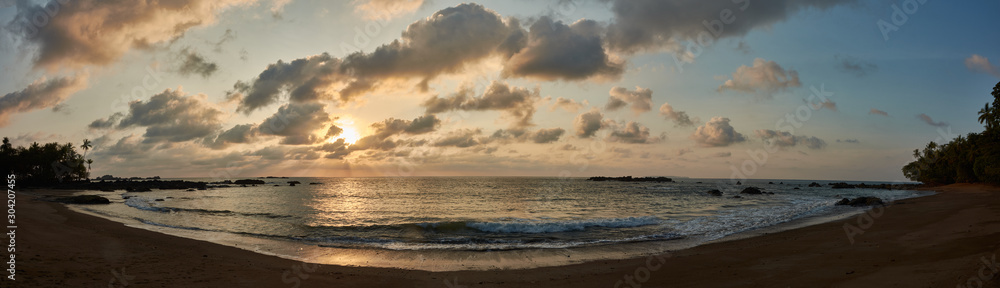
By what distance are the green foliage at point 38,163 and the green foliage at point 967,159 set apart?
552 ft

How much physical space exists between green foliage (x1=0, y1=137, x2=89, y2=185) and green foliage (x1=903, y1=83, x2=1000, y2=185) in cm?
16833

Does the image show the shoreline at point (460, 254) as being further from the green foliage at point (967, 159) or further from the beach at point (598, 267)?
the green foliage at point (967, 159)

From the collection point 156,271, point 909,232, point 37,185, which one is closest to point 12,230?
point 156,271

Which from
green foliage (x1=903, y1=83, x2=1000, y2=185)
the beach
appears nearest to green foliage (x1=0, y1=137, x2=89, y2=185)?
the beach

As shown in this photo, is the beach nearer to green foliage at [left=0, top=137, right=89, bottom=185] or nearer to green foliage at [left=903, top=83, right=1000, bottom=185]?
green foliage at [left=903, top=83, right=1000, bottom=185]

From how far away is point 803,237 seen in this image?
21438 millimetres

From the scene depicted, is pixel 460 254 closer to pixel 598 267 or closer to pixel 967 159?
pixel 598 267

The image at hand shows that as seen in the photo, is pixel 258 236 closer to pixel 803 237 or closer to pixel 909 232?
pixel 803 237

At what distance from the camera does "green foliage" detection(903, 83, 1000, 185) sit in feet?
194

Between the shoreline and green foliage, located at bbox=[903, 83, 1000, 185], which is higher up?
green foliage, located at bbox=[903, 83, 1000, 185]

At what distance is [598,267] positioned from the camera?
52.2 ft

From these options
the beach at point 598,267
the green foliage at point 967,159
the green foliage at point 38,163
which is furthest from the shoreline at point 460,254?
the green foliage at point 38,163

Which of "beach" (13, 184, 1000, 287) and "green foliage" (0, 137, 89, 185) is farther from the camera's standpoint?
"green foliage" (0, 137, 89, 185)

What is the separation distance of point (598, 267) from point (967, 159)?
100544 millimetres
